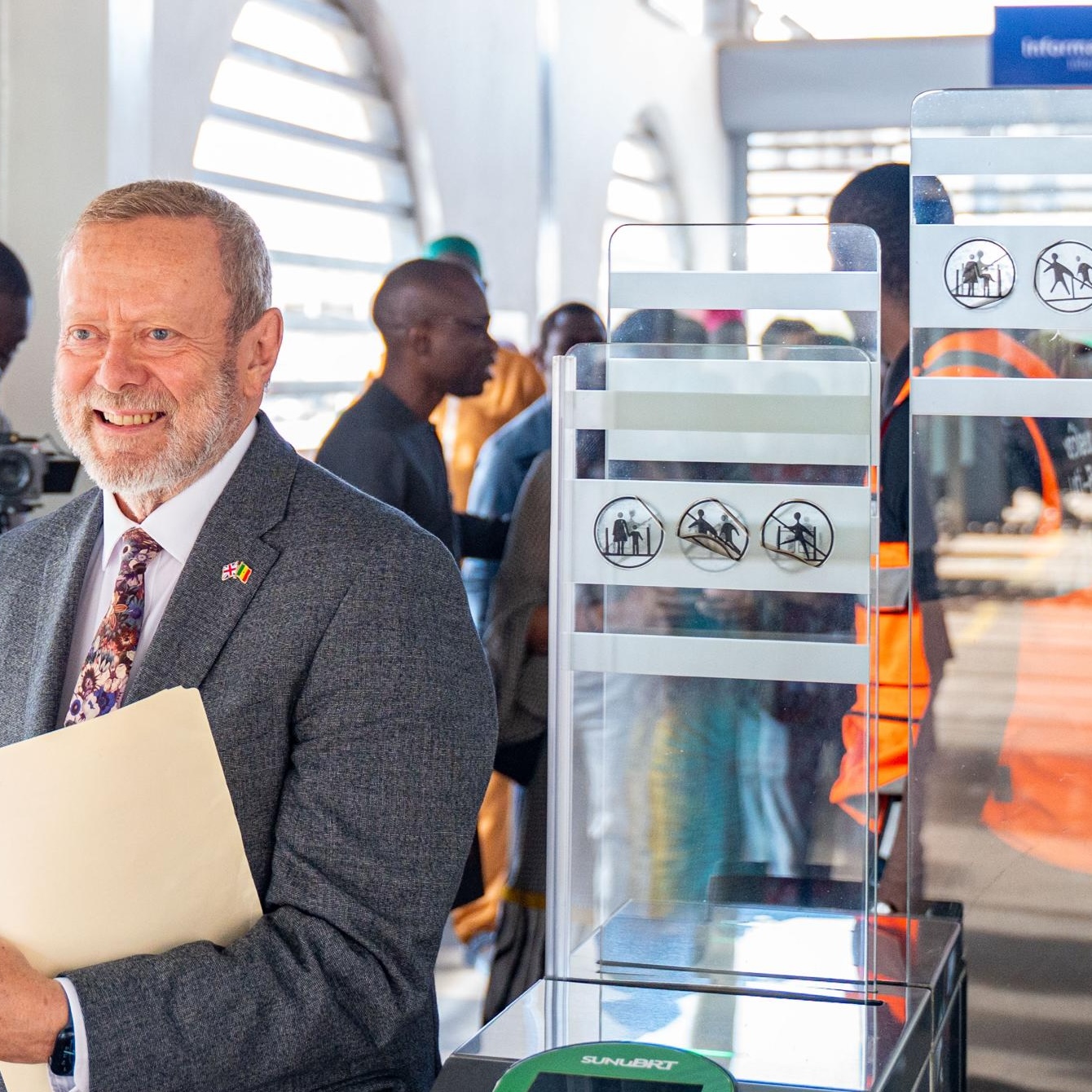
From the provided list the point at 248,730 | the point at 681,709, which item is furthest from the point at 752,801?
the point at 248,730

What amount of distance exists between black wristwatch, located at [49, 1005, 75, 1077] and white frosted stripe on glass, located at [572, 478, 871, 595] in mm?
558

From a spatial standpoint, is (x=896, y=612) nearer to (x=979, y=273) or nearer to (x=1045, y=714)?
(x=1045, y=714)

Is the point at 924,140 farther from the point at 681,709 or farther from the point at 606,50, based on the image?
the point at 606,50

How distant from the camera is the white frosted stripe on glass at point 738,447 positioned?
138 cm

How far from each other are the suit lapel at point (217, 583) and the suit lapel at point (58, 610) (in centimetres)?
12

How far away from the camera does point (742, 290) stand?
1.45m

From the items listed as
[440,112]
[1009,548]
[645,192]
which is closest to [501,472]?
[1009,548]

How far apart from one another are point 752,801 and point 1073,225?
62 cm

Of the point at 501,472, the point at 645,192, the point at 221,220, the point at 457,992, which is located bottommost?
the point at 457,992

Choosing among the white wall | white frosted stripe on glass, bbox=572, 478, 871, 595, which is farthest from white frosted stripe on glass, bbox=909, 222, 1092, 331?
the white wall

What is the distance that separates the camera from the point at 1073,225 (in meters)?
1.51

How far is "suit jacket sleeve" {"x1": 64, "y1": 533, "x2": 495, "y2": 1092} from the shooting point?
1.29 metres

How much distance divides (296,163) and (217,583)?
4.96 m

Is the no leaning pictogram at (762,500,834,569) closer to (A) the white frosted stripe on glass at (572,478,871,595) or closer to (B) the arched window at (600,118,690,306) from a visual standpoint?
(A) the white frosted stripe on glass at (572,478,871,595)
